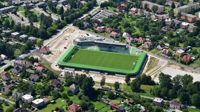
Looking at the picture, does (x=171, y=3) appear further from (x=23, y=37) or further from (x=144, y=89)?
(x=144, y=89)

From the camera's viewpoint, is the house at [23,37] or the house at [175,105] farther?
the house at [23,37]

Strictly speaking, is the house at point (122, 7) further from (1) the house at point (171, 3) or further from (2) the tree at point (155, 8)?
(1) the house at point (171, 3)

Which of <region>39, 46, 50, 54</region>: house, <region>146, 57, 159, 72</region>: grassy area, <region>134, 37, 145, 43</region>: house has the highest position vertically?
<region>134, 37, 145, 43</region>: house

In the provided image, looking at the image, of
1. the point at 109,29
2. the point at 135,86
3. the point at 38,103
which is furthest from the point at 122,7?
the point at 38,103

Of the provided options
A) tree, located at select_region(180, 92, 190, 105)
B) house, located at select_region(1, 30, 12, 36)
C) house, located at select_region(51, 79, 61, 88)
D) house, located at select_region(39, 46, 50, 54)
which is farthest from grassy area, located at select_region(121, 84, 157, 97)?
house, located at select_region(1, 30, 12, 36)

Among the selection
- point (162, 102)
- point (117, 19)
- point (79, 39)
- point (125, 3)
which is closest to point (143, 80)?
point (162, 102)

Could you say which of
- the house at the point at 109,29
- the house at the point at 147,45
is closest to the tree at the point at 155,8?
the house at the point at 109,29

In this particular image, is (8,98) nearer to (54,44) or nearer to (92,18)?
(54,44)

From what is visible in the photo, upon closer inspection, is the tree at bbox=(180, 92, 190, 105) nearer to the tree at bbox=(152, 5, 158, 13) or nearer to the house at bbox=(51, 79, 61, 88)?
the house at bbox=(51, 79, 61, 88)

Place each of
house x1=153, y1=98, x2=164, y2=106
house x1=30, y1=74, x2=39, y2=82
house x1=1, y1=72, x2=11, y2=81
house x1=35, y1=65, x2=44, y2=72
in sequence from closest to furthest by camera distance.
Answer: house x1=153, y1=98, x2=164, y2=106
house x1=30, y1=74, x2=39, y2=82
house x1=1, y1=72, x2=11, y2=81
house x1=35, y1=65, x2=44, y2=72
